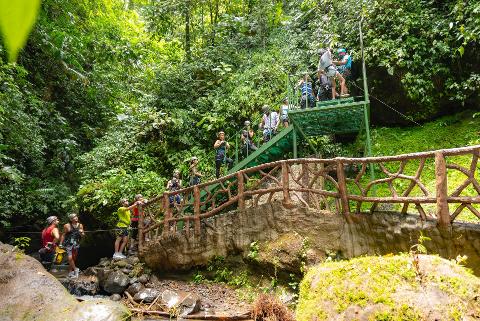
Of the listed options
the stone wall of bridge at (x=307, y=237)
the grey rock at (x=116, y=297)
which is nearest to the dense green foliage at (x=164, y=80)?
the stone wall of bridge at (x=307, y=237)

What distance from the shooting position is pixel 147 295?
28.4 feet

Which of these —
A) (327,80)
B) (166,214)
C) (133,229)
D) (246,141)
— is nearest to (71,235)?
(133,229)

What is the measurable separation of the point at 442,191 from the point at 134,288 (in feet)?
23.2

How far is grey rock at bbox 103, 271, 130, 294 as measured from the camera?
9125mm

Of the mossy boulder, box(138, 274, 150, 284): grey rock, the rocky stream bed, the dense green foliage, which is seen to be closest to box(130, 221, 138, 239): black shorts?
the dense green foliage

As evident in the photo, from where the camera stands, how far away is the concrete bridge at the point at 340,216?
566cm

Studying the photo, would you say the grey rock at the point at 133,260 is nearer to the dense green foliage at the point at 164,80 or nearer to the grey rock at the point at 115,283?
the grey rock at the point at 115,283

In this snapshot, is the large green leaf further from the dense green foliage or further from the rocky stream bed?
the dense green foliage

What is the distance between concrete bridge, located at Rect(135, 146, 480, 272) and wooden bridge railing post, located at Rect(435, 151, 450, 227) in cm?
1

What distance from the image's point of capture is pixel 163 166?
13.9 metres

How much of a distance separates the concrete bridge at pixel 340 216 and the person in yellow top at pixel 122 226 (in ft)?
1.73

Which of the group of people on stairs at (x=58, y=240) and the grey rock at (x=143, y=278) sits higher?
the group of people on stairs at (x=58, y=240)

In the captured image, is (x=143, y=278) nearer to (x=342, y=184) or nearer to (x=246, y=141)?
(x=246, y=141)

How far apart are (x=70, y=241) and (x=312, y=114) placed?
687 centimetres
